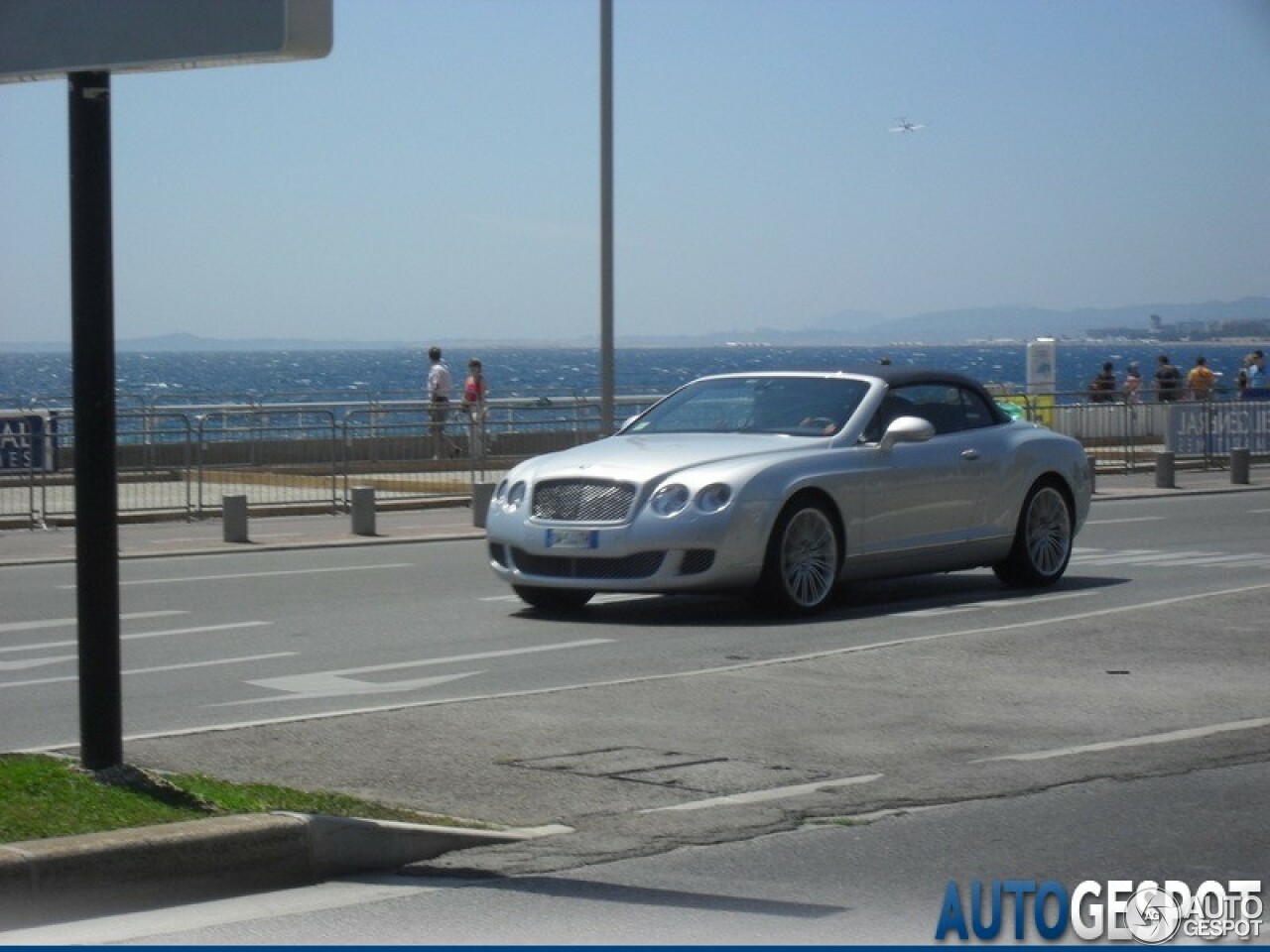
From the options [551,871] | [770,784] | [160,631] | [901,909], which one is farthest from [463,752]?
[160,631]

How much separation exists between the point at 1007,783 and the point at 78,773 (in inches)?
146

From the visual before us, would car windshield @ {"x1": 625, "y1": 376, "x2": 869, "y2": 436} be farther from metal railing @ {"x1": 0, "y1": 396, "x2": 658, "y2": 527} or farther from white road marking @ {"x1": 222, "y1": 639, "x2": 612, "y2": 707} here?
metal railing @ {"x1": 0, "y1": 396, "x2": 658, "y2": 527}

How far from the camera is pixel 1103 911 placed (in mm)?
6391

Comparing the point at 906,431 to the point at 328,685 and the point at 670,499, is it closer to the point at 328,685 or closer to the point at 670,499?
the point at 670,499

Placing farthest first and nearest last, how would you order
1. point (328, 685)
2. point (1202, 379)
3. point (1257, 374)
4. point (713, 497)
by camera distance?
point (1202, 379)
point (1257, 374)
point (713, 497)
point (328, 685)

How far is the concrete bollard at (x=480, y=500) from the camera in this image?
22.2 meters

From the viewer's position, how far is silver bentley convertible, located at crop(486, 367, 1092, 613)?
13.4 m

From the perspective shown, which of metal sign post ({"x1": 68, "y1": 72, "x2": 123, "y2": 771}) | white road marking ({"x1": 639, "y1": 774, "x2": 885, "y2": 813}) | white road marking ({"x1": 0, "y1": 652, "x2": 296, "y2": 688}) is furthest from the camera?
white road marking ({"x1": 0, "y1": 652, "x2": 296, "y2": 688})

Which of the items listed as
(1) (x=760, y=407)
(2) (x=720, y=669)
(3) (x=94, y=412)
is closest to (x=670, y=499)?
(1) (x=760, y=407)

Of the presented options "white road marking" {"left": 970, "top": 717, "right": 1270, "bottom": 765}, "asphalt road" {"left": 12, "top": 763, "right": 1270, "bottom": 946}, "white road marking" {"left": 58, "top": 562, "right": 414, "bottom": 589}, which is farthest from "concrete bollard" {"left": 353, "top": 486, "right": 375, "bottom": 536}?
"asphalt road" {"left": 12, "top": 763, "right": 1270, "bottom": 946}

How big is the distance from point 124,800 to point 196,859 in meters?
0.65

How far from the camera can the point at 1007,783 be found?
837cm

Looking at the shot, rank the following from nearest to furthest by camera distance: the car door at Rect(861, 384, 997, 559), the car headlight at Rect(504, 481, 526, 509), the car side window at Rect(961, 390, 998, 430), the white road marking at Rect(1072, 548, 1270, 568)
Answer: the car headlight at Rect(504, 481, 526, 509) < the car door at Rect(861, 384, 997, 559) < the car side window at Rect(961, 390, 998, 430) < the white road marking at Rect(1072, 548, 1270, 568)

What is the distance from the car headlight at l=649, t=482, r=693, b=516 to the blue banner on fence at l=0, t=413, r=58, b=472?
11303mm
